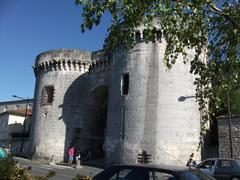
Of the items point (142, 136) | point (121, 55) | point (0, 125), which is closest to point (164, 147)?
point (142, 136)

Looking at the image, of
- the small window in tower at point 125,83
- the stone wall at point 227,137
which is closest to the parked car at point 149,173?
the stone wall at point 227,137

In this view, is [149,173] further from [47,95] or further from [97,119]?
[47,95]

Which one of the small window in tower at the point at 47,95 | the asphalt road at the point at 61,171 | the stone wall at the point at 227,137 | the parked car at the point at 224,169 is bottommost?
the asphalt road at the point at 61,171

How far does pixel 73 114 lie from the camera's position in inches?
1209

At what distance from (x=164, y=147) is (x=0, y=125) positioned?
3734cm

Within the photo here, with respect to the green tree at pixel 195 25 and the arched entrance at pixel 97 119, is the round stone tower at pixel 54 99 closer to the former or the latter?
the arched entrance at pixel 97 119

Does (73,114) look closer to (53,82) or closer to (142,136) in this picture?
(53,82)

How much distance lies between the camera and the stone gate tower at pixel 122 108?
73.4ft

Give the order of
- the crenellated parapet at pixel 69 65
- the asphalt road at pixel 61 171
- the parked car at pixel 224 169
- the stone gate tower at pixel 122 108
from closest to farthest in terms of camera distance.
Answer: the parked car at pixel 224 169 → the asphalt road at pixel 61 171 → the stone gate tower at pixel 122 108 → the crenellated parapet at pixel 69 65

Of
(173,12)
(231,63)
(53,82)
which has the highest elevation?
(53,82)

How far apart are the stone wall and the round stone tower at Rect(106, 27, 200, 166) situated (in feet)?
5.83

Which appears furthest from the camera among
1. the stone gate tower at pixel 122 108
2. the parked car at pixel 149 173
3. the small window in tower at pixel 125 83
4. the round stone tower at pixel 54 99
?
the round stone tower at pixel 54 99

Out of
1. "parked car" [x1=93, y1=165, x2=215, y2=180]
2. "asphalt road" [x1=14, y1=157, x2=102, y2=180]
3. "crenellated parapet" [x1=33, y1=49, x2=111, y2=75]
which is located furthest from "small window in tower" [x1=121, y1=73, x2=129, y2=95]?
"parked car" [x1=93, y1=165, x2=215, y2=180]

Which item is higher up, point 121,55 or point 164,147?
point 121,55
